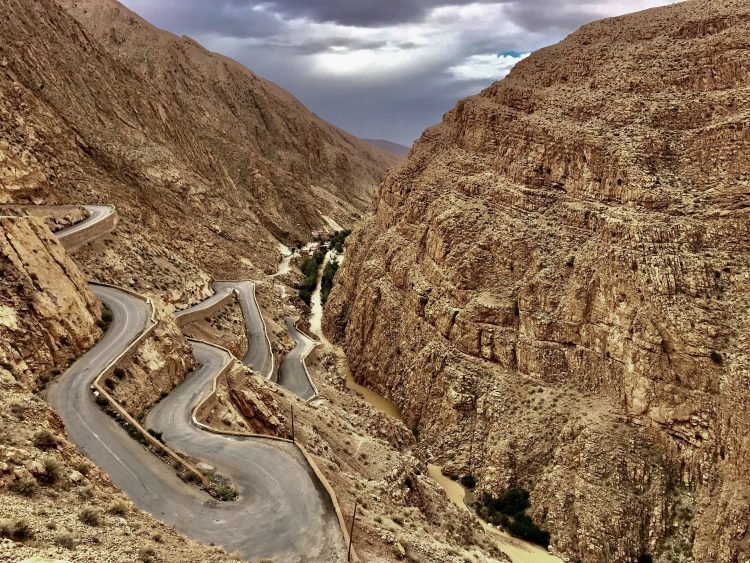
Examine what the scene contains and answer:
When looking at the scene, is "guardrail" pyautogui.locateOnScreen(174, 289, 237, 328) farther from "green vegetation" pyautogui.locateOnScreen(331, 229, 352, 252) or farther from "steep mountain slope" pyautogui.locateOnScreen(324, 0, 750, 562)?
"green vegetation" pyautogui.locateOnScreen(331, 229, 352, 252)

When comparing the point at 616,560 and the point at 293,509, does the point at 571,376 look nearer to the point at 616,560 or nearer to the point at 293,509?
the point at 616,560

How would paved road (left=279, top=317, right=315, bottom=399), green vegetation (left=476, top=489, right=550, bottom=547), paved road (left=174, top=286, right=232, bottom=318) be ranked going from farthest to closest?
paved road (left=279, top=317, right=315, bottom=399) → paved road (left=174, top=286, right=232, bottom=318) → green vegetation (left=476, top=489, right=550, bottom=547)

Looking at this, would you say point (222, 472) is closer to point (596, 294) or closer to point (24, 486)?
point (24, 486)

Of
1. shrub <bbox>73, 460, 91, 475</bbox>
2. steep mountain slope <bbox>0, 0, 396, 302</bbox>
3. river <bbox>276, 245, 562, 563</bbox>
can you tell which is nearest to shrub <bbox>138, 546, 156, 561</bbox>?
shrub <bbox>73, 460, 91, 475</bbox>

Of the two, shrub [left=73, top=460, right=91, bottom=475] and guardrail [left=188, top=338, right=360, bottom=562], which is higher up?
shrub [left=73, top=460, right=91, bottom=475]

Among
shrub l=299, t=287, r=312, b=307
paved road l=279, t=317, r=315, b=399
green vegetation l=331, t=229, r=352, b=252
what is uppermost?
green vegetation l=331, t=229, r=352, b=252

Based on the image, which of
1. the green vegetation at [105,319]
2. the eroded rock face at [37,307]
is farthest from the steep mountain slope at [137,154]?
the eroded rock face at [37,307]

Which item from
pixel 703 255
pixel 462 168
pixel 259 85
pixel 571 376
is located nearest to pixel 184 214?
pixel 462 168

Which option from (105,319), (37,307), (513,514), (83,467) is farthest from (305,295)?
(83,467)
